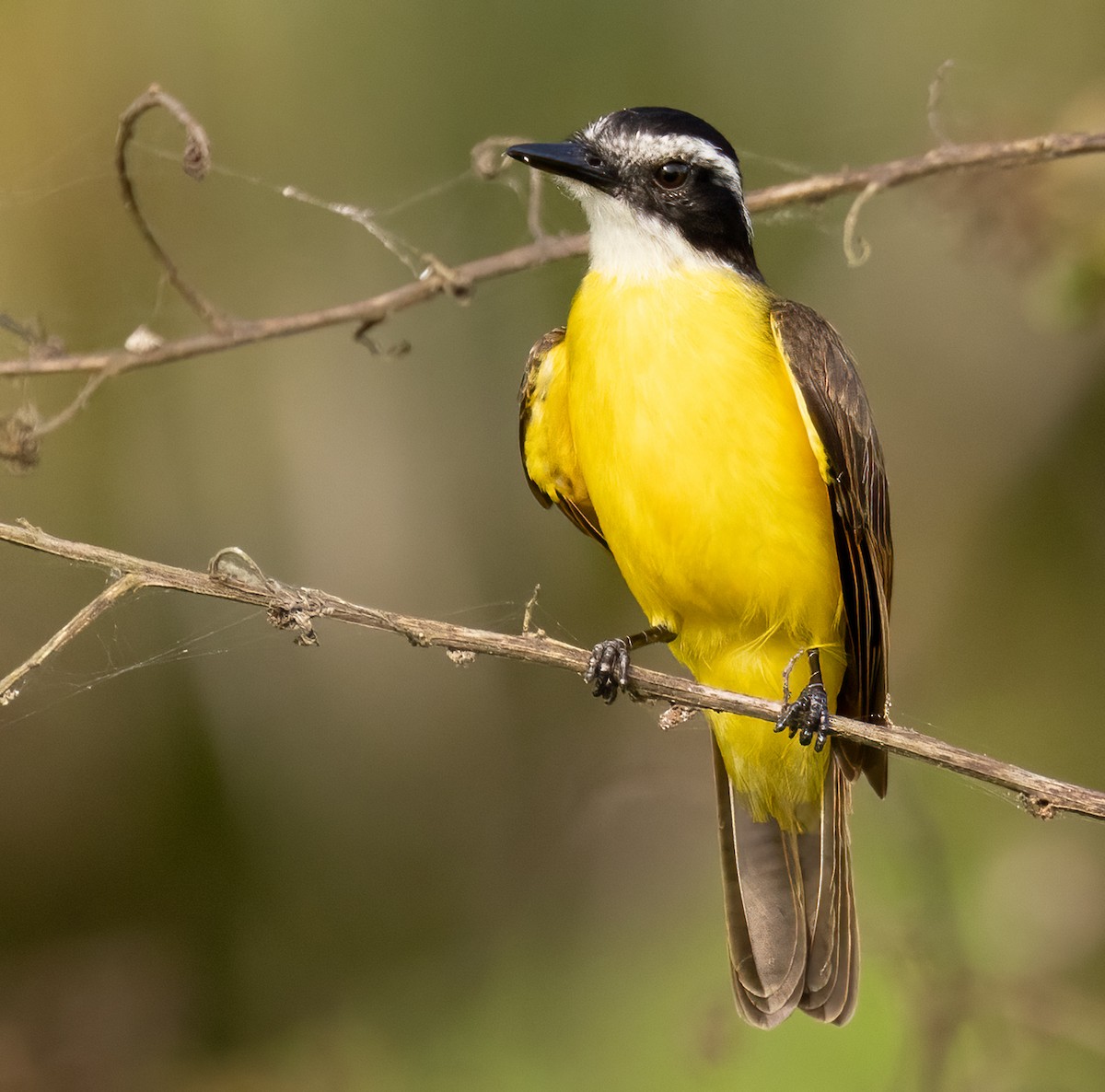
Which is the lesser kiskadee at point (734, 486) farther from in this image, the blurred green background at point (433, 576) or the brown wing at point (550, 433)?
the blurred green background at point (433, 576)

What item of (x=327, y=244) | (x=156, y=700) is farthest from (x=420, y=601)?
(x=327, y=244)

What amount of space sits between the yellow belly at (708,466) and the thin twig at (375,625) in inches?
25.2

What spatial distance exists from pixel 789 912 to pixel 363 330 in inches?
78.4

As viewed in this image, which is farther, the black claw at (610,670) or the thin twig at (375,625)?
the black claw at (610,670)

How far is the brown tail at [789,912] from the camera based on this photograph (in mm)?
4082

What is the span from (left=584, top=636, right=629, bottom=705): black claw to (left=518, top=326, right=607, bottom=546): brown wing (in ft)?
1.56

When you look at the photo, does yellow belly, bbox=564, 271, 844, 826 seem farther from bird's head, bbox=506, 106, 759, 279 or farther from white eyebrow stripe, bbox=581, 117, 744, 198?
white eyebrow stripe, bbox=581, 117, 744, 198

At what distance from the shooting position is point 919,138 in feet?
19.4

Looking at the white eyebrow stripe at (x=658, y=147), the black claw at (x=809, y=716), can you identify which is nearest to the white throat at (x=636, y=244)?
the white eyebrow stripe at (x=658, y=147)

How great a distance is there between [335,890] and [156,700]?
98cm

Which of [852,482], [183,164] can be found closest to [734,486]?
[852,482]

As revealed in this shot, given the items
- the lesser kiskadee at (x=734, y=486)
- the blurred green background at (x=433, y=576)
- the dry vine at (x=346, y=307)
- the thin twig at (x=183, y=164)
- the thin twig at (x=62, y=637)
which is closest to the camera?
the thin twig at (x=62, y=637)

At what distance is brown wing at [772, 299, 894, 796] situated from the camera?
360 centimetres

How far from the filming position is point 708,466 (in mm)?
3525
